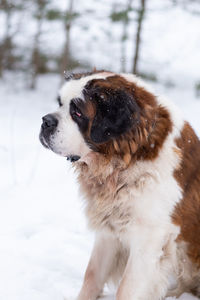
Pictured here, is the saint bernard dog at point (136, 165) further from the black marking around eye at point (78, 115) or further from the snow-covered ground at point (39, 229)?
the snow-covered ground at point (39, 229)

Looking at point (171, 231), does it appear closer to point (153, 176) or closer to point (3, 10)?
point (153, 176)

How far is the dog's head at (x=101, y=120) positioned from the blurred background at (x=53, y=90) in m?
0.51

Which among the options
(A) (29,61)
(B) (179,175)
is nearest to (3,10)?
(A) (29,61)

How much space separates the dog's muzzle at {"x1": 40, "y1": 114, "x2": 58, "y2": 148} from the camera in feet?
8.77

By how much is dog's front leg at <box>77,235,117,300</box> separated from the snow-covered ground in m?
0.14

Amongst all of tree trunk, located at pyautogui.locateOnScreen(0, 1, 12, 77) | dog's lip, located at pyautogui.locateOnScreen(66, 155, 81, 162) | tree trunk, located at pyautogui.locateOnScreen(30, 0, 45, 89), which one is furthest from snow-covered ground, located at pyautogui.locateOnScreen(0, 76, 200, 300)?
tree trunk, located at pyautogui.locateOnScreen(30, 0, 45, 89)

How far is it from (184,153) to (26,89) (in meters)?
13.7

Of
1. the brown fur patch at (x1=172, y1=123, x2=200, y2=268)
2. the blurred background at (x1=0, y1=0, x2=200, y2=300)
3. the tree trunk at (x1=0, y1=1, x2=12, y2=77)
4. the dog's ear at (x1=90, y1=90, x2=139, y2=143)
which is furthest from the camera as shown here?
the tree trunk at (x1=0, y1=1, x2=12, y2=77)

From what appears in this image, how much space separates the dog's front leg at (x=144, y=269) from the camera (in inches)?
105

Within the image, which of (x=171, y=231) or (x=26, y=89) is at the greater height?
(x=171, y=231)

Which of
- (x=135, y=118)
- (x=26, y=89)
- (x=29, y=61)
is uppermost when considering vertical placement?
(x=135, y=118)

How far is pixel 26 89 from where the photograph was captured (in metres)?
15.8

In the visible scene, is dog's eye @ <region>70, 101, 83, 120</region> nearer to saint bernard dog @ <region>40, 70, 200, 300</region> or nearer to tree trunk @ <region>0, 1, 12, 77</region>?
saint bernard dog @ <region>40, 70, 200, 300</region>

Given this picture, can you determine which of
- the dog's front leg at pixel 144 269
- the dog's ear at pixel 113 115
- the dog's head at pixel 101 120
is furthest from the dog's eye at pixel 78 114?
the dog's front leg at pixel 144 269
